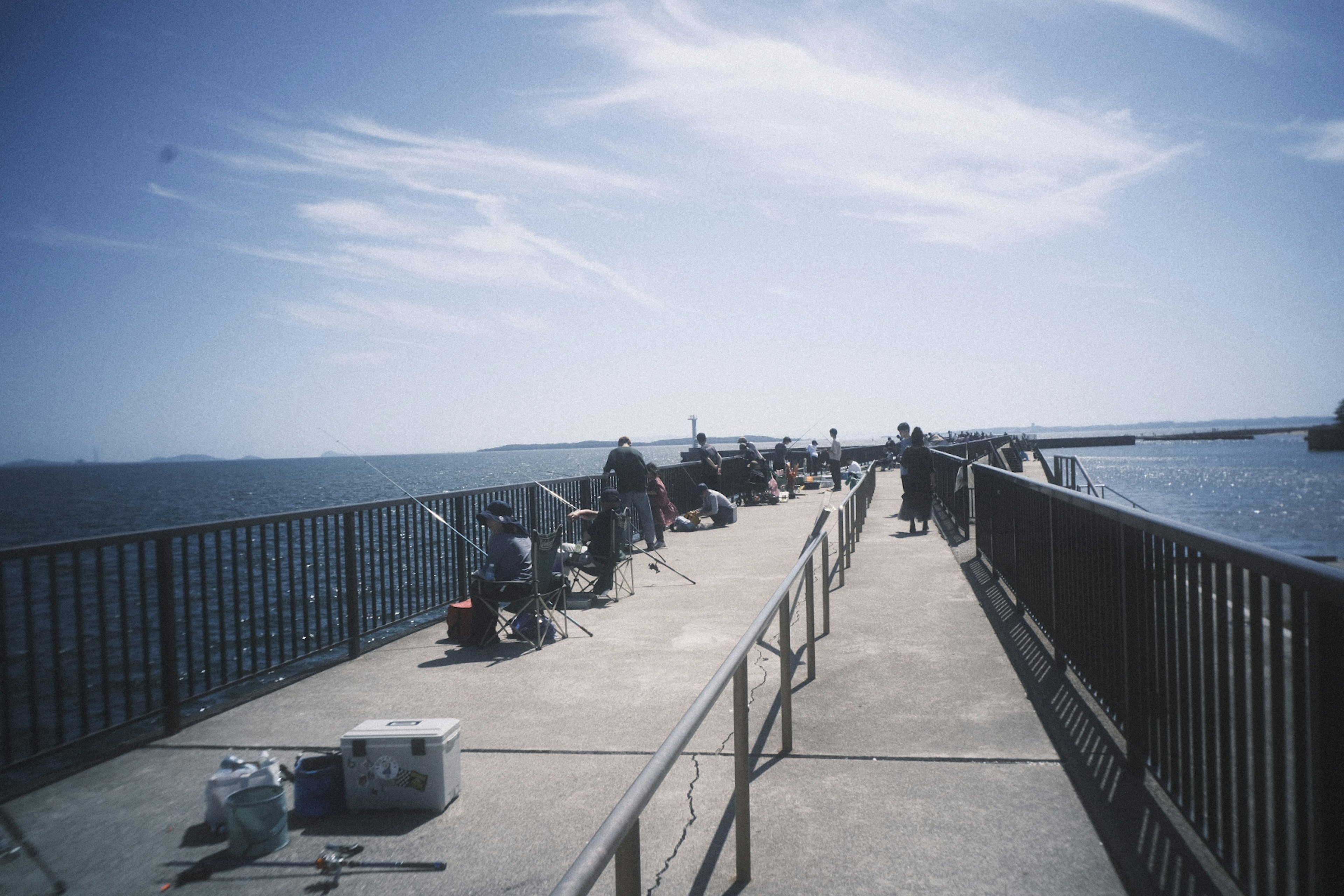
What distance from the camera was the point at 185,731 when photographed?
549cm

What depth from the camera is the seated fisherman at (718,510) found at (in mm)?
17422

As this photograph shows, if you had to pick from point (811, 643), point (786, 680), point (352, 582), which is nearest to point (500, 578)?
point (352, 582)

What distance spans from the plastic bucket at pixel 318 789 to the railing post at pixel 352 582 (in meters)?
3.11

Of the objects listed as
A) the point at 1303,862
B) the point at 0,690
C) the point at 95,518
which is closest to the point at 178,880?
the point at 0,690

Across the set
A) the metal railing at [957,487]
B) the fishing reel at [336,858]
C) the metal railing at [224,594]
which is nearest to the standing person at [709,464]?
the metal railing at [957,487]

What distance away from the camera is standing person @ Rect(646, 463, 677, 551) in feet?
48.9

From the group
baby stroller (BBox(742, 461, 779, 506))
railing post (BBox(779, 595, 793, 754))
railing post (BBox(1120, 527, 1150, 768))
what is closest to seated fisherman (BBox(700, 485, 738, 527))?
baby stroller (BBox(742, 461, 779, 506))

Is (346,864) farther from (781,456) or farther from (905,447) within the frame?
(781,456)

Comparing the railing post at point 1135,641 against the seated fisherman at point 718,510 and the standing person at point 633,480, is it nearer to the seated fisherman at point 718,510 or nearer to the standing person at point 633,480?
the standing person at point 633,480

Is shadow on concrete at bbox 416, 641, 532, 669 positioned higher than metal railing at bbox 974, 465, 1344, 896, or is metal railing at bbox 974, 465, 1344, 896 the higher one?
metal railing at bbox 974, 465, 1344, 896

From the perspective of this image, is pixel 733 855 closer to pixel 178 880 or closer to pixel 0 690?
pixel 178 880

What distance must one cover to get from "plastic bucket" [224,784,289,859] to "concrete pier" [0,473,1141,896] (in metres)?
0.08

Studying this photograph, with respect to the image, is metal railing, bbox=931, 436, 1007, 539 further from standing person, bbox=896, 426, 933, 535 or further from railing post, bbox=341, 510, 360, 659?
railing post, bbox=341, 510, 360, 659

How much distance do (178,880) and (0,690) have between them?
1.96 metres
